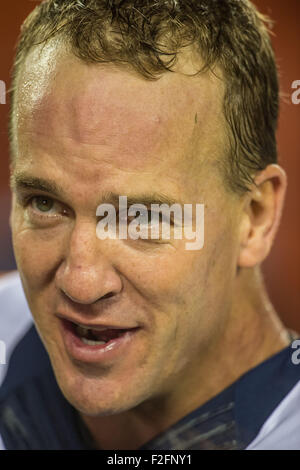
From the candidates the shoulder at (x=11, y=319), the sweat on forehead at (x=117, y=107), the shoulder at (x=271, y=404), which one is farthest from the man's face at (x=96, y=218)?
the shoulder at (x=11, y=319)

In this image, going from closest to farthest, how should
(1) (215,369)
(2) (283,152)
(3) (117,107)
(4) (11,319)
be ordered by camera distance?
(3) (117,107) < (1) (215,369) < (4) (11,319) < (2) (283,152)

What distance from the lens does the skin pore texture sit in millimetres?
906

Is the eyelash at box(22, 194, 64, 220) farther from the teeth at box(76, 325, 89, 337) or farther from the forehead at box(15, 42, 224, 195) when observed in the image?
the teeth at box(76, 325, 89, 337)

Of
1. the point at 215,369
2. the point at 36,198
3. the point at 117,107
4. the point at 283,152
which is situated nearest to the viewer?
the point at 117,107

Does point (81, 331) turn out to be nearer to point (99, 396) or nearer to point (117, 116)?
point (99, 396)

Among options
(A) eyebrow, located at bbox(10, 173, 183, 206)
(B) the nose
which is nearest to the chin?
(B) the nose

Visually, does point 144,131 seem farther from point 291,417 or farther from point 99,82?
point 291,417

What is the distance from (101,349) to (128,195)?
0.24m

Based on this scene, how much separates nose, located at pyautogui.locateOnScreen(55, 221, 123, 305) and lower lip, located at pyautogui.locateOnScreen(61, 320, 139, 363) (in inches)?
3.7

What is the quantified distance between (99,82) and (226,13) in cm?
26

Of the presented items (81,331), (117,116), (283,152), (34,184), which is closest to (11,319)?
(81,331)

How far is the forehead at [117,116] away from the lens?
2.96 ft

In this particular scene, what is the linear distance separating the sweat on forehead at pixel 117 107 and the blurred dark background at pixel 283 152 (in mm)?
372

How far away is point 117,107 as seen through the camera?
90cm
